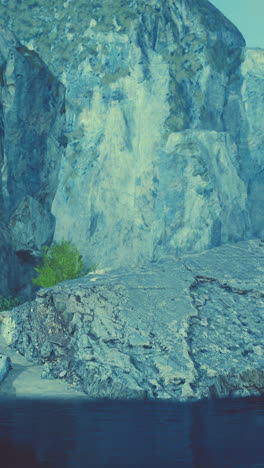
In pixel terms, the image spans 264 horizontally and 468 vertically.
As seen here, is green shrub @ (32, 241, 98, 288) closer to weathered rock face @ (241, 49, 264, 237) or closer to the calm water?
the calm water

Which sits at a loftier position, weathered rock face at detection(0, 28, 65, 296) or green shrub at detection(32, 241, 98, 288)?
weathered rock face at detection(0, 28, 65, 296)

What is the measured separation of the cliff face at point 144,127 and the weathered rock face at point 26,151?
66.6 feet

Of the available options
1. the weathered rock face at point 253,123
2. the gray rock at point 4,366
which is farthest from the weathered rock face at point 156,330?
the weathered rock face at point 253,123

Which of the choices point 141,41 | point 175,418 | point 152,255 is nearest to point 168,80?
point 141,41

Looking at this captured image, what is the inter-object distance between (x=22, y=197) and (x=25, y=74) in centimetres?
742

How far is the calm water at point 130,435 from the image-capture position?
6484 millimetres

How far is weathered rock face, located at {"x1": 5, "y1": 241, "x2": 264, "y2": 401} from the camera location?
39.3ft

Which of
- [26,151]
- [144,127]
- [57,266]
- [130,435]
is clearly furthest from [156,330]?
[144,127]

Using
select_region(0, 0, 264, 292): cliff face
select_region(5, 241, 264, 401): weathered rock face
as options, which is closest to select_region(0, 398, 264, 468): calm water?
select_region(5, 241, 264, 401): weathered rock face

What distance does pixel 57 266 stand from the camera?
34219mm

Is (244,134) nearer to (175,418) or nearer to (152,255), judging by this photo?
(152,255)

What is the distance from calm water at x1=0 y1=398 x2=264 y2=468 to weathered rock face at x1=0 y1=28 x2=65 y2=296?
24.8 m

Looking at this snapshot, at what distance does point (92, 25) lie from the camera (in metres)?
65.2

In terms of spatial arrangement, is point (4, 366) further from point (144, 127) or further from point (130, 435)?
point (144, 127)
